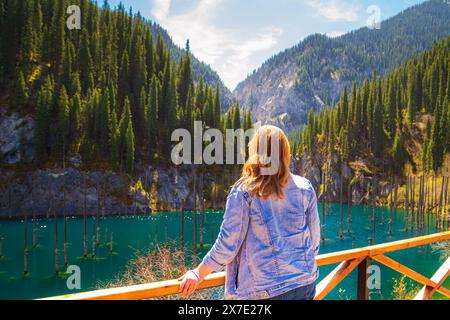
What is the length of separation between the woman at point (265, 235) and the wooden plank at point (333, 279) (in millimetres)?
937

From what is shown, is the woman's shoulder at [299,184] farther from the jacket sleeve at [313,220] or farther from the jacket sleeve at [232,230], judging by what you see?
the jacket sleeve at [232,230]

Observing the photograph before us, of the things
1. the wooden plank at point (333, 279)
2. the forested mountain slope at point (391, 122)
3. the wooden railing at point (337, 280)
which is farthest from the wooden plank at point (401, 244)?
the forested mountain slope at point (391, 122)

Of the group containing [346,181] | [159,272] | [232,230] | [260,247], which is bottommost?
[159,272]

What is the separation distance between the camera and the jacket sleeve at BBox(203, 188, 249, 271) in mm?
2428

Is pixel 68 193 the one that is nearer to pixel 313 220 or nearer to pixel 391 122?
pixel 313 220

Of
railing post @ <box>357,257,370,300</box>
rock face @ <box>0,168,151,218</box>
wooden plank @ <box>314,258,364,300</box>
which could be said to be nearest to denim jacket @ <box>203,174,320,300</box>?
wooden plank @ <box>314,258,364,300</box>

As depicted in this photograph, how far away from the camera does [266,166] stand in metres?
2.51

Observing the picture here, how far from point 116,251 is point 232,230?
45272 millimetres

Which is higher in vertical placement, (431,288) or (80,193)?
(431,288)

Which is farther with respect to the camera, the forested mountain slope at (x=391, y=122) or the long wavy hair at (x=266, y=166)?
the forested mountain slope at (x=391, y=122)

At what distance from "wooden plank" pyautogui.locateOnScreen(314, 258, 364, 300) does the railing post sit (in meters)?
0.11

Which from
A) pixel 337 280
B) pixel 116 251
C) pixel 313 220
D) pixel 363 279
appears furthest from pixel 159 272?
pixel 313 220

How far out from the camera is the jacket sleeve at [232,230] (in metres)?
2.43

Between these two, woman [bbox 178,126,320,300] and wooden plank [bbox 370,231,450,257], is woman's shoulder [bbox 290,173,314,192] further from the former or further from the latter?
wooden plank [bbox 370,231,450,257]
